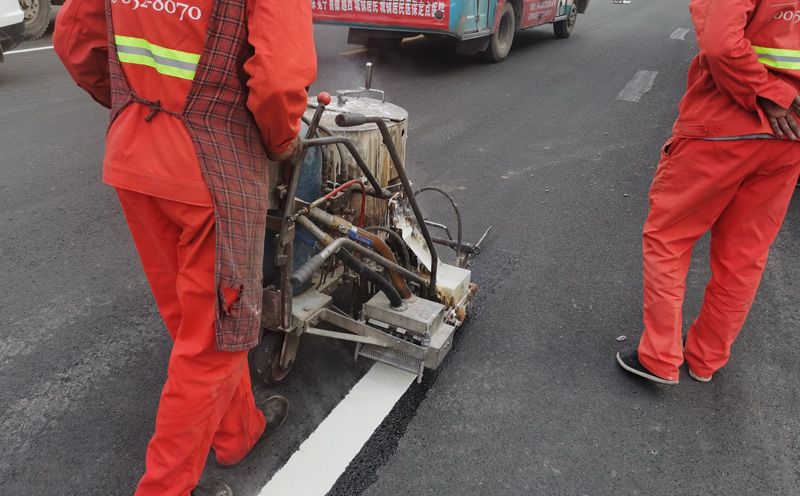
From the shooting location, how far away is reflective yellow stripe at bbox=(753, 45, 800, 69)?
7.73ft

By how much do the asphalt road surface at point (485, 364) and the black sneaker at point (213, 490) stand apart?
9 centimetres

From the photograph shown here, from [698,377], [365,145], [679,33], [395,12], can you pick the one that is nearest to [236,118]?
[365,145]

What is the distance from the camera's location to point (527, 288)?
3.60 meters

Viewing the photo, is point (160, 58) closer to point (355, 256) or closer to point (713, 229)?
point (355, 256)

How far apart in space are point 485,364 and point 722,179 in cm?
135

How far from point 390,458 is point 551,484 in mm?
629

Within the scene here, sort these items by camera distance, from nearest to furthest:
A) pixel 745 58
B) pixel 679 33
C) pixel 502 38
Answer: pixel 745 58 < pixel 502 38 < pixel 679 33

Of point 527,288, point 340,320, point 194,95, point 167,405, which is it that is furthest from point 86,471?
point 527,288

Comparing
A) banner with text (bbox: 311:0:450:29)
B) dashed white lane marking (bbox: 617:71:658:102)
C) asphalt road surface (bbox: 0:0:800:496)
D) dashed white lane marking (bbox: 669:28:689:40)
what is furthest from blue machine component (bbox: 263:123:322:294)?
dashed white lane marking (bbox: 669:28:689:40)

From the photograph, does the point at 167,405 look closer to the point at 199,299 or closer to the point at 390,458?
the point at 199,299

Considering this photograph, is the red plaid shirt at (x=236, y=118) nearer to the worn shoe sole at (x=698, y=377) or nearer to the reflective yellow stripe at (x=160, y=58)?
the reflective yellow stripe at (x=160, y=58)

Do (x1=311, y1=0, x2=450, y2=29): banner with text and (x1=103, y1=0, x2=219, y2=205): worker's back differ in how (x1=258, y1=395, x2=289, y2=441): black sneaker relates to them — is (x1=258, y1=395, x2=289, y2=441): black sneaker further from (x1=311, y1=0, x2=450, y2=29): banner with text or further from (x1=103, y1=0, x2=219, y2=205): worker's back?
(x1=311, y1=0, x2=450, y2=29): banner with text

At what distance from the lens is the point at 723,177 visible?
2.50 meters

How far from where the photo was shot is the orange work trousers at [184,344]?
1.80 metres
